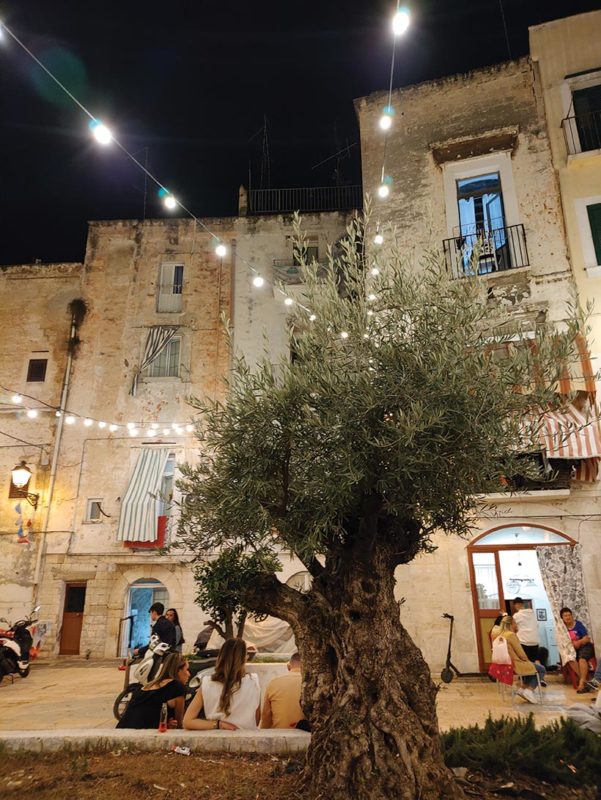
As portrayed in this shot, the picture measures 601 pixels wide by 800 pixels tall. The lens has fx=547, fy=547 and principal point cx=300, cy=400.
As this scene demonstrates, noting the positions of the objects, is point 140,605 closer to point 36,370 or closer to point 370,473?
point 36,370

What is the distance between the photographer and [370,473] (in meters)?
5.07

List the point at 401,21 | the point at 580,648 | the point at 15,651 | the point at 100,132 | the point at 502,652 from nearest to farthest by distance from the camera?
the point at 401,21 < the point at 100,132 < the point at 502,652 < the point at 580,648 < the point at 15,651

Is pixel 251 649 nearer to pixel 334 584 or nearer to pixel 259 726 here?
pixel 259 726

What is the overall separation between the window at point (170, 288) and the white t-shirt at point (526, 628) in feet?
49.1

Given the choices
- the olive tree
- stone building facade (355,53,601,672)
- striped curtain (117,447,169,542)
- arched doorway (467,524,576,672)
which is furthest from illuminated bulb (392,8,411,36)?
striped curtain (117,447,169,542)

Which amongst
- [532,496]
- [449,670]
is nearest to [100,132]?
[532,496]

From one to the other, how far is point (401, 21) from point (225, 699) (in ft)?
24.1

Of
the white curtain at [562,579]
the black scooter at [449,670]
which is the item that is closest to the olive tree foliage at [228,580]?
the black scooter at [449,670]

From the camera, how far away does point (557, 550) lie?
12719mm

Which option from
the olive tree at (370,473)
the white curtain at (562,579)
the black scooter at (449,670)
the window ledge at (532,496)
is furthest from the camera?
the window ledge at (532,496)

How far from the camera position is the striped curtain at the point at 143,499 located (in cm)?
1738

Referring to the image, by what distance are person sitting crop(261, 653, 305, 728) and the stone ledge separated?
500mm

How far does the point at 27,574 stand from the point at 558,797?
17155 millimetres

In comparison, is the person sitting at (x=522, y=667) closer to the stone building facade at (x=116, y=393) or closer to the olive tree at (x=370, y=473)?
the olive tree at (x=370, y=473)
